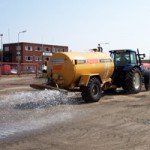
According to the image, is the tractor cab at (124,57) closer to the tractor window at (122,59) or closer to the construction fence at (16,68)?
the tractor window at (122,59)

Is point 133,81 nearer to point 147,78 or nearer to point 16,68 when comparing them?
point 147,78

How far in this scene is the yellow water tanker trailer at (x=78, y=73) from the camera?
13.8 m

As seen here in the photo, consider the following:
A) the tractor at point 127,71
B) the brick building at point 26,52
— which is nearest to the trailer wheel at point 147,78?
the tractor at point 127,71

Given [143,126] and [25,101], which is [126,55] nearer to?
[25,101]

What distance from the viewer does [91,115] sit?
11008mm

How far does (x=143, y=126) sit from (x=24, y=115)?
12.5 feet

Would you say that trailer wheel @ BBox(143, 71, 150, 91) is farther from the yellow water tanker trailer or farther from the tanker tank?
the yellow water tanker trailer

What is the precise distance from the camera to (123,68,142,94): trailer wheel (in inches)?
667

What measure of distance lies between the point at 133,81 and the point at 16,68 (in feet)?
76.2

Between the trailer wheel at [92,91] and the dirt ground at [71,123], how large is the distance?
0.29 m

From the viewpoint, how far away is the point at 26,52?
287 feet

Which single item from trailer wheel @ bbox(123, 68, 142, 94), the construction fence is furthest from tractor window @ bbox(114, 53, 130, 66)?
the construction fence

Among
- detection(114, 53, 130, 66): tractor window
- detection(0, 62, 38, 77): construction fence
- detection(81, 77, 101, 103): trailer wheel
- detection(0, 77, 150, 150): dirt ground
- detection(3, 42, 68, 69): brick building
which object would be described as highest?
detection(3, 42, 68, 69): brick building

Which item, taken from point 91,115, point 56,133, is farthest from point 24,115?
point 56,133
